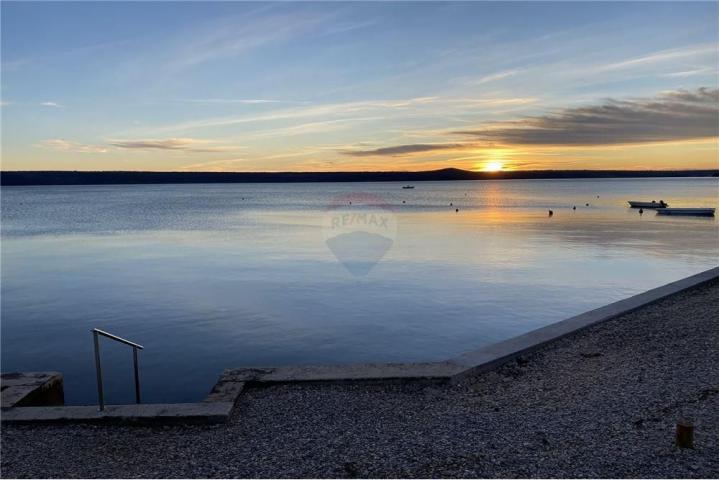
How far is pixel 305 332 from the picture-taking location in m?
13.6

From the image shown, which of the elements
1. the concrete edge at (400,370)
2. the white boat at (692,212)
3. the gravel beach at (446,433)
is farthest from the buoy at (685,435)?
the white boat at (692,212)

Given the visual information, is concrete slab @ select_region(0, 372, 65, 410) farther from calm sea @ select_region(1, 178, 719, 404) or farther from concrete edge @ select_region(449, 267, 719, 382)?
concrete edge @ select_region(449, 267, 719, 382)

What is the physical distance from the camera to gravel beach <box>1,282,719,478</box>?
5398 millimetres

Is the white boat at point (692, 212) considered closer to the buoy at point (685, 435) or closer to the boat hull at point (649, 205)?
the boat hull at point (649, 205)

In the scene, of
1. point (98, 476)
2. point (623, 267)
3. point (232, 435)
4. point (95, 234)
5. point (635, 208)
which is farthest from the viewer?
point (635, 208)

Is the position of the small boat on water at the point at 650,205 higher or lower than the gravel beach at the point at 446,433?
higher

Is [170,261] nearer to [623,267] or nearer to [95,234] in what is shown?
[95,234]

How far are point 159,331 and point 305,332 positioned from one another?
3.67 m

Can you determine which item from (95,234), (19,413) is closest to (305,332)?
(19,413)

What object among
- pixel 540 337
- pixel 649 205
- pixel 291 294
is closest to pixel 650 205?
pixel 649 205

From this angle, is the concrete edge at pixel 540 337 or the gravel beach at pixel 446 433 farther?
the concrete edge at pixel 540 337

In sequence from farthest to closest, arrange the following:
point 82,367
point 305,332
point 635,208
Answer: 1. point 635,208
2. point 305,332
3. point 82,367

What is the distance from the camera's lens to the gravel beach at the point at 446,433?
5.40 m

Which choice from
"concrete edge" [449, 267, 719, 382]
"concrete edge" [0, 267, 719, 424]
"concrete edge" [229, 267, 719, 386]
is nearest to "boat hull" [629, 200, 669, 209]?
"concrete edge" [449, 267, 719, 382]
